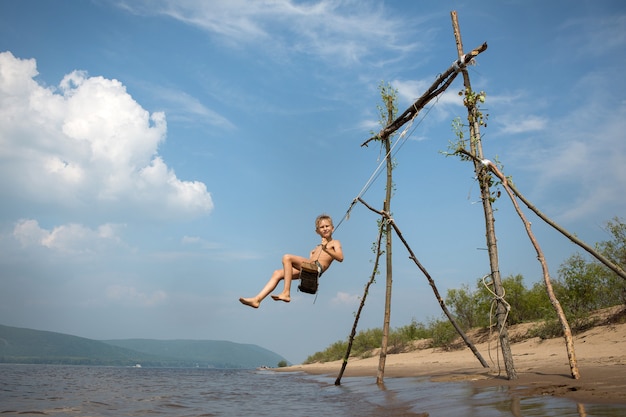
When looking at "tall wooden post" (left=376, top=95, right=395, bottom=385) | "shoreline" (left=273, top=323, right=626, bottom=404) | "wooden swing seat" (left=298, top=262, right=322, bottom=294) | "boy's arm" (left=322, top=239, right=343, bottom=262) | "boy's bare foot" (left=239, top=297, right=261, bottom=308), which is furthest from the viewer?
"tall wooden post" (left=376, top=95, right=395, bottom=385)

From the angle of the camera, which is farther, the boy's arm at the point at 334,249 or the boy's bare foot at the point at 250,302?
the boy's arm at the point at 334,249

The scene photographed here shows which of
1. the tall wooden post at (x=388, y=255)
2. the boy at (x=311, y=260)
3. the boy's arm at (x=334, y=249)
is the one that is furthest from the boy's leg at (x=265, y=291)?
the tall wooden post at (x=388, y=255)

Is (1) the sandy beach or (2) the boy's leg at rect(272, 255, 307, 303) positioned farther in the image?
(2) the boy's leg at rect(272, 255, 307, 303)

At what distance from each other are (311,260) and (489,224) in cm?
382

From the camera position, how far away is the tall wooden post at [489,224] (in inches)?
372

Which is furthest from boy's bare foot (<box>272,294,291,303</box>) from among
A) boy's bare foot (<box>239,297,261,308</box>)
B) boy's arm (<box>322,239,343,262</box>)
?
boy's arm (<box>322,239,343,262</box>)

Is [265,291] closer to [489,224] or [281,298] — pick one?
[281,298]

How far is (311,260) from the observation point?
10000 millimetres

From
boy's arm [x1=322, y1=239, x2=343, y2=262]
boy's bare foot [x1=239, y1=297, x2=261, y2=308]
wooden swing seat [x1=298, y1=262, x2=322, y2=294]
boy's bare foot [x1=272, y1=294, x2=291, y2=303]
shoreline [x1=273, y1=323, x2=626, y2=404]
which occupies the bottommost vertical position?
shoreline [x1=273, y1=323, x2=626, y2=404]

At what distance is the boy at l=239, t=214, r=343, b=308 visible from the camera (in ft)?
30.8

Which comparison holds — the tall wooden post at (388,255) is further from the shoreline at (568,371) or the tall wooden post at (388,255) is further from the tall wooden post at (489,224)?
the tall wooden post at (489,224)

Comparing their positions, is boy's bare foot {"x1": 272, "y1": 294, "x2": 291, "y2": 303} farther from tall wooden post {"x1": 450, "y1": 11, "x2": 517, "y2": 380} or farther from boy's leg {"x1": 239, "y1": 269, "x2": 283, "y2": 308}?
tall wooden post {"x1": 450, "y1": 11, "x2": 517, "y2": 380}

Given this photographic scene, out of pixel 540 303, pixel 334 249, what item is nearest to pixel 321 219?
pixel 334 249

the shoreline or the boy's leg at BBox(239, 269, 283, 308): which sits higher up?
the boy's leg at BBox(239, 269, 283, 308)
